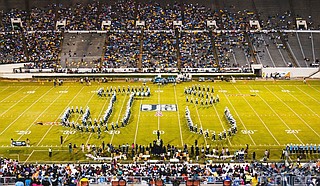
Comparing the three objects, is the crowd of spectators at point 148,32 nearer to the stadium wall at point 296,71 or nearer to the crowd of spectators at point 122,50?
the crowd of spectators at point 122,50

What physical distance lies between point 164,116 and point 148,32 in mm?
29988

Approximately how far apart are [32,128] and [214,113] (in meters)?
12.4

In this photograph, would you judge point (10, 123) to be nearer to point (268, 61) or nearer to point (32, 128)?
point (32, 128)

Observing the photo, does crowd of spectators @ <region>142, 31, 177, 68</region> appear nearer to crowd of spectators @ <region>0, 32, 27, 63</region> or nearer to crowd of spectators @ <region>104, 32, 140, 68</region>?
crowd of spectators @ <region>104, 32, 140, 68</region>

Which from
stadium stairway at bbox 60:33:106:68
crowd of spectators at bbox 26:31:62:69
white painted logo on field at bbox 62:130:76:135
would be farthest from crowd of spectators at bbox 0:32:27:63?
white painted logo on field at bbox 62:130:76:135

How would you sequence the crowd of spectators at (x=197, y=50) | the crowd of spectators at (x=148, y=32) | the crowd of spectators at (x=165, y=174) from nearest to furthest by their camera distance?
1. the crowd of spectators at (x=165, y=174)
2. the crowd of spectators at (x=197, y=50)
3. the crowd of spectators at (x=148, y=32)

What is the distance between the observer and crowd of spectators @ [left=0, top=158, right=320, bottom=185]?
14.6m

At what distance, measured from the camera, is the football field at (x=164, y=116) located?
2456 cm

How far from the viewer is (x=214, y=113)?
31125 millimetres

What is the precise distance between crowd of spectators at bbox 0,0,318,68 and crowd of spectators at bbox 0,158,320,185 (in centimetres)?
3298

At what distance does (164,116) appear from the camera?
30.5 meters

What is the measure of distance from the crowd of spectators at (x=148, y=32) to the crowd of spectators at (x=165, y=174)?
3298cm

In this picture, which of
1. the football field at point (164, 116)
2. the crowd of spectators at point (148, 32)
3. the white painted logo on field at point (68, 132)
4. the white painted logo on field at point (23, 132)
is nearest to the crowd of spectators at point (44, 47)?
the crowd of spectators at point (148, 32)

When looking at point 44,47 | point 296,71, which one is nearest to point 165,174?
point 296,71
